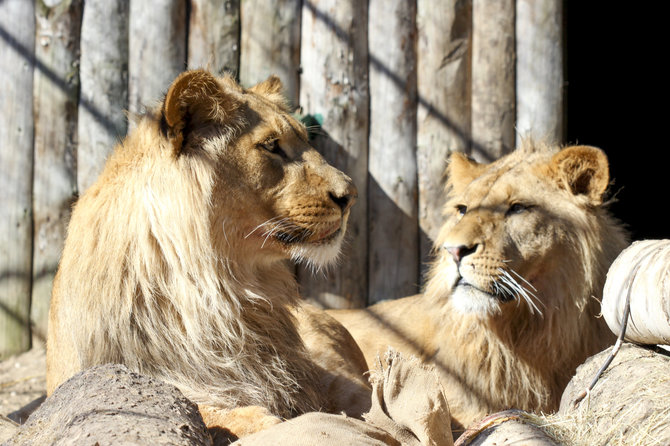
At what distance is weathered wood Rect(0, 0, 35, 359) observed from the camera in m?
4.79

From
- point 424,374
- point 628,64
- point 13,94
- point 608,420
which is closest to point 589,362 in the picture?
point 608,420

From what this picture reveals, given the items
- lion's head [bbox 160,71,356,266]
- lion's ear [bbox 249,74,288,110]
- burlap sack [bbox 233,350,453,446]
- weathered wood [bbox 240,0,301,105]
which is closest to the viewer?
burlap sack [bbox 233,350,453,446]

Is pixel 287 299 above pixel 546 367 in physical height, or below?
above

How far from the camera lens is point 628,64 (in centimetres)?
966

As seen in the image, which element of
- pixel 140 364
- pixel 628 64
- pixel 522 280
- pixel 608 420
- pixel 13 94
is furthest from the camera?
pixel 628 64

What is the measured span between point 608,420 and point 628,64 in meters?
8.21

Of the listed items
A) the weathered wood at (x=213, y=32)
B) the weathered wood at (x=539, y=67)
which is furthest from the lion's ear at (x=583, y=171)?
the weathered wood at (x=213, y=32)

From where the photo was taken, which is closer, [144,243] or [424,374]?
[424,374]

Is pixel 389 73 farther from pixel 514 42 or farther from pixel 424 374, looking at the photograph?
pixel 424 374

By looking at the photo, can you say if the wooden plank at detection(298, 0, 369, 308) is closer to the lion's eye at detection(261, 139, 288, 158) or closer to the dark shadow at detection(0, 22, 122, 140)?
the dark shadow at detection(0, 22, 122, 140)

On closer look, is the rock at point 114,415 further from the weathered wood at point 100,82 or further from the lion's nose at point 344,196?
A: the weathered wood at point 100,82

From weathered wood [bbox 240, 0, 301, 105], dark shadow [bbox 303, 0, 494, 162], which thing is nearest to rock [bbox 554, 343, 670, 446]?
dark shadow [bbox 303, 0, 494, 162]

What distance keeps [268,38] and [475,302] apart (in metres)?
2.26

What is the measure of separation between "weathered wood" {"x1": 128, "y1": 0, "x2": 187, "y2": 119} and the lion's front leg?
8.58 ft
